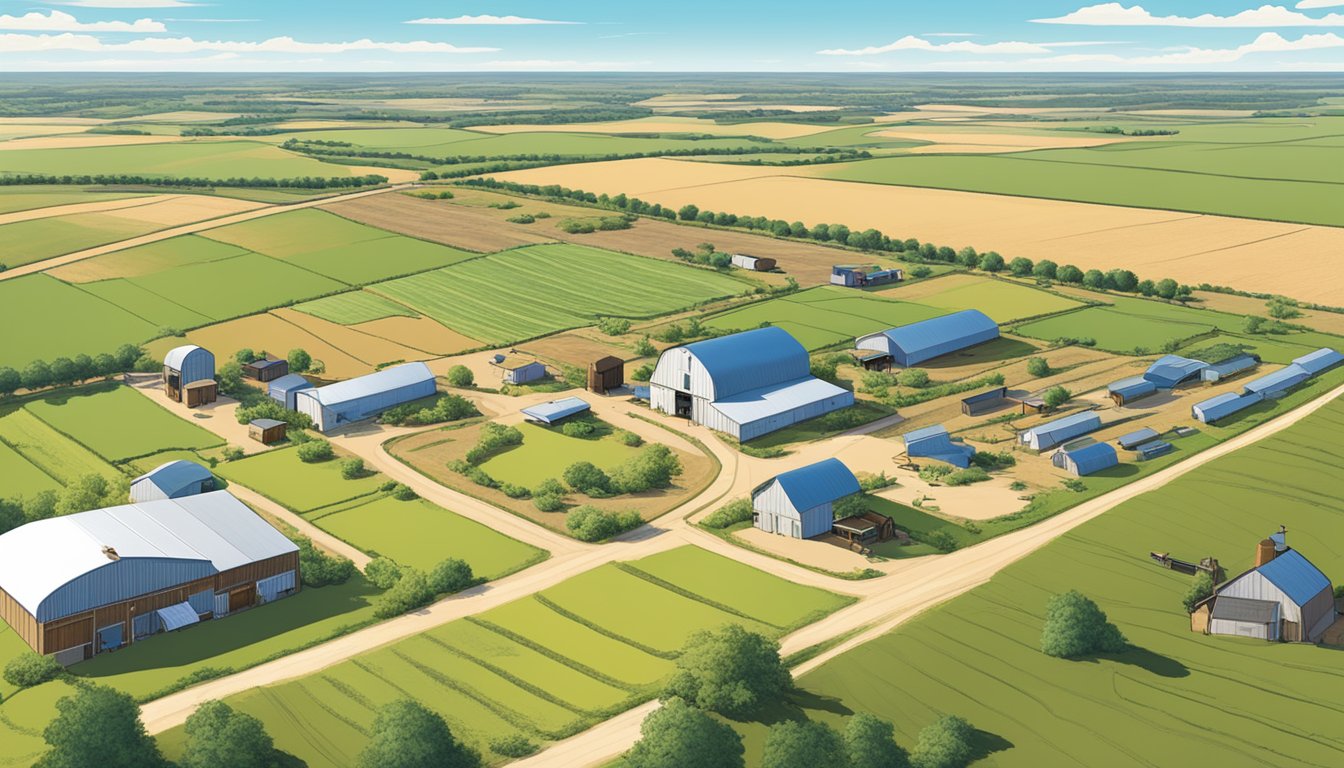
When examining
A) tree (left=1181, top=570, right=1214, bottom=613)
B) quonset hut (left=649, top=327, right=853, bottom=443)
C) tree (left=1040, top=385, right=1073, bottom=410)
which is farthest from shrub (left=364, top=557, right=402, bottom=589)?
tree (left=1040, top=385, right=1073, bottom=410)

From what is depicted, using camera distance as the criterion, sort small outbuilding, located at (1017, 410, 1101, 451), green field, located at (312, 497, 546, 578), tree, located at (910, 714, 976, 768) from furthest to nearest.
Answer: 1. small outbuilding, located at (1017, 410, 1101, 451)
2. green field, located at (312, 497, 546, 578)
3. tree, located at (910, 714, 976, 768)

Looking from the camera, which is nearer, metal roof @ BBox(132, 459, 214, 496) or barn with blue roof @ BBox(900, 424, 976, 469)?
metal roof @ BBox(132, 459, 214, 496)

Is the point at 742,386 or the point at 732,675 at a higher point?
the point at 742,386

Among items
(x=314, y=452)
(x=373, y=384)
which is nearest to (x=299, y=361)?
(x=373, y=384)

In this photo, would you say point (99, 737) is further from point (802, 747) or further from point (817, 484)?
point (817, 484)

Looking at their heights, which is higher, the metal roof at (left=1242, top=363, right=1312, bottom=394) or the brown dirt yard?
the brown dirt yard

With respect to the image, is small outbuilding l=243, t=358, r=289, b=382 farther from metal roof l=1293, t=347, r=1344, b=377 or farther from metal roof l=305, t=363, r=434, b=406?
metal roof l=1293, t=347, r=1344, b=377

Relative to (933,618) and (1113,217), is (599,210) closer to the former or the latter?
(1113,217)
